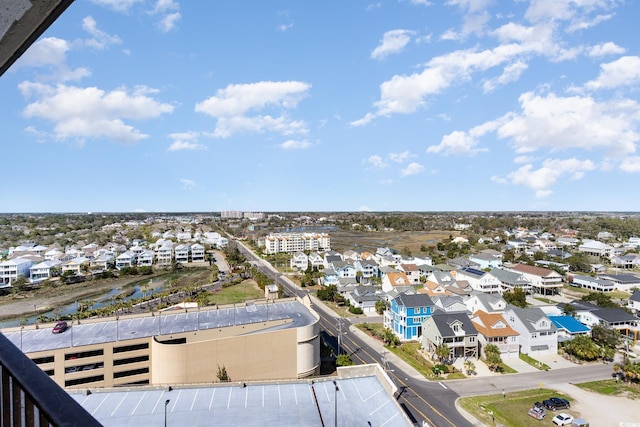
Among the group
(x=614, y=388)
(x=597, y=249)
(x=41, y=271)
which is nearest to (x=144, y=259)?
(x=41, y=271)

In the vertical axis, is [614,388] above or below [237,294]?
below

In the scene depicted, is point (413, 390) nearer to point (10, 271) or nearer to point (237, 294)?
point (237, 294)

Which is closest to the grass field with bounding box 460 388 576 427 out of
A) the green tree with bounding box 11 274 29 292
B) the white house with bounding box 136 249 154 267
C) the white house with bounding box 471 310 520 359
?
the white house with bounding box 471 310 520 359

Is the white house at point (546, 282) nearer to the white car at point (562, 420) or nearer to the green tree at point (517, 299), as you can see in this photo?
the green tree at point (517, 299)

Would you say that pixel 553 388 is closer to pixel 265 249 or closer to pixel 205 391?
pixel 205 391

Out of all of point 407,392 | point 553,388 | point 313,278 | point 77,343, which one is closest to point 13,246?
point 313,278
